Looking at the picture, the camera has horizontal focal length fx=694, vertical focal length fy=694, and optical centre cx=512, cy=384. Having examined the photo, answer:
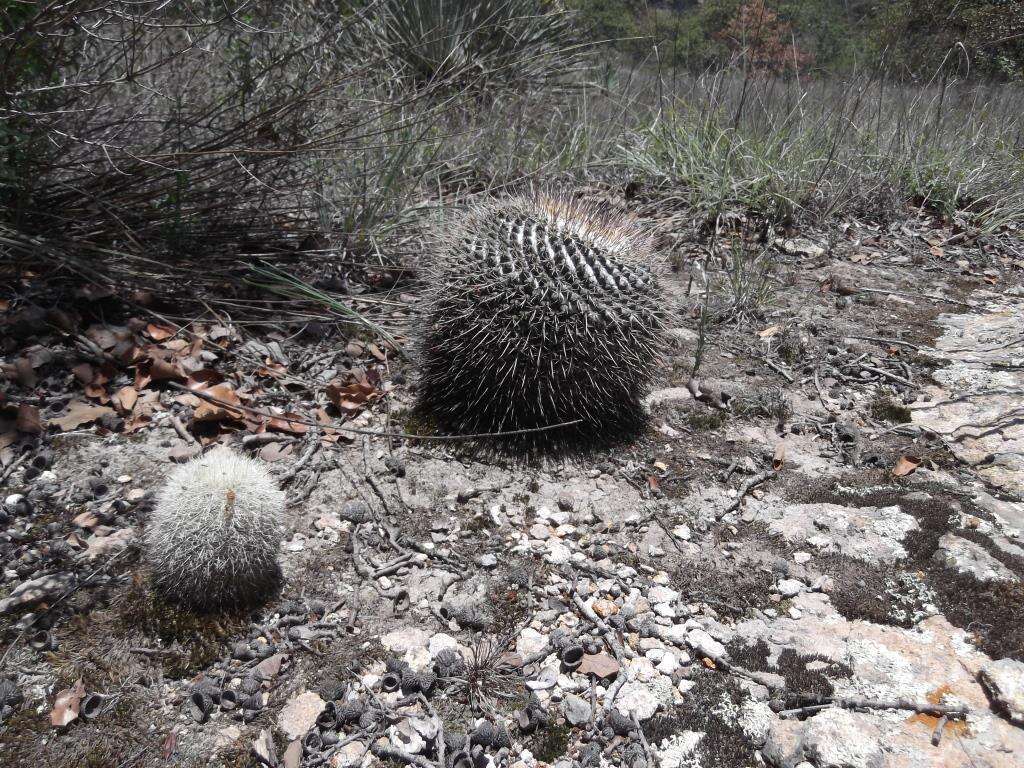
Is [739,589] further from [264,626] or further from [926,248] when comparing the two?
[926,248]

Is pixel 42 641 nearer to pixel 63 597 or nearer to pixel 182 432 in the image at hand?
pixel 63 597

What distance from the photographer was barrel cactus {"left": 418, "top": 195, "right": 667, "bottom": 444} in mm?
2898

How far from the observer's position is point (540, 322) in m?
2.88

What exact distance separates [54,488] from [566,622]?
6.14ft

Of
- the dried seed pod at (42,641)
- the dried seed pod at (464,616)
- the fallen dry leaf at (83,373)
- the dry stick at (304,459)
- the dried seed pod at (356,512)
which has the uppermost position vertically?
the fallen dry leaf at (83,373)

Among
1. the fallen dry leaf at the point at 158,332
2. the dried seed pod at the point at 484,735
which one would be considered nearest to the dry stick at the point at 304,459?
the fallen dry leaf at the point at 158,332

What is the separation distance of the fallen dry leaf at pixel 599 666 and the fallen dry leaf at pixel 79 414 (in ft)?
6.93

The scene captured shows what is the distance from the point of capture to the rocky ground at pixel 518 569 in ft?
6.13

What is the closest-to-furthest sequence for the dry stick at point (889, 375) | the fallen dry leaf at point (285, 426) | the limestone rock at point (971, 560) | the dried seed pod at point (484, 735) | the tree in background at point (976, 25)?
the dried seed pod at point (484, 735), the limestone rock at point (971, 560), the fallen dry leaf at point (285, 426), the dry stick at point (889, 375), the tree in background at point (976, 25)

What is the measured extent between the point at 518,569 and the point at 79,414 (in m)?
1.85

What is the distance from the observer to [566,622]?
2289mm

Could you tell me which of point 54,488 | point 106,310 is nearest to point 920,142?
point 106,310

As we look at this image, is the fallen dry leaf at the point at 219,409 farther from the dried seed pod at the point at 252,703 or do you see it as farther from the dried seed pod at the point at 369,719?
the dried seed pod at the point at 369,719

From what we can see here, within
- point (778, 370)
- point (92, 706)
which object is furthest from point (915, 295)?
point (92, 706)
